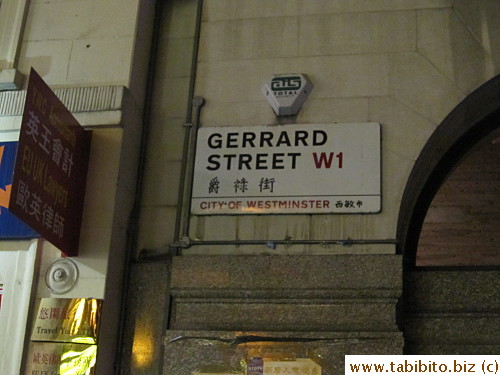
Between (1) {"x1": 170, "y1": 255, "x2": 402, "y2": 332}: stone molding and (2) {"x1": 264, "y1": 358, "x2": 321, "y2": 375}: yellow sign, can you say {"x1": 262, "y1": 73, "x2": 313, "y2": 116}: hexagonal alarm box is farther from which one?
(2) {"x1": 264, "y1": 358, "x2": 321, "y2": 375}: yellow sign

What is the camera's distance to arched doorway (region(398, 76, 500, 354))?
19.0 feet

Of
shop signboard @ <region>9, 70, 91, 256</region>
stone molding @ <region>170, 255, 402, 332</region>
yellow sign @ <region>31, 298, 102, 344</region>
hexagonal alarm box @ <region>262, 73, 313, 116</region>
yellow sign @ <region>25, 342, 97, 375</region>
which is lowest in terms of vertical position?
yellow sign @ <region>25, 342, 97, 375</region>

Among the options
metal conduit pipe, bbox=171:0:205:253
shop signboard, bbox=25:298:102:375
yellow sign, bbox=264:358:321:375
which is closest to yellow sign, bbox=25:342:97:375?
shop signboard, bbox=25:298:102:375

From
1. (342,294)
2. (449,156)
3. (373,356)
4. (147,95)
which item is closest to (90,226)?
(147,95)

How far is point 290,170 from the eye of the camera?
634 cm

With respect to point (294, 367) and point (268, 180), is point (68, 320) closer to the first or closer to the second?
point (294, 367)

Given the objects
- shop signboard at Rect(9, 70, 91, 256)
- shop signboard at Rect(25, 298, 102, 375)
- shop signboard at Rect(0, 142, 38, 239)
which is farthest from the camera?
shop signboard at Rect(0, 142, 38, 239)

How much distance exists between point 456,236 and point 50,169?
3.40 m

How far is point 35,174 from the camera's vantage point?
5.46 m

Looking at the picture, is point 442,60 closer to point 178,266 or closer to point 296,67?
point 296,67

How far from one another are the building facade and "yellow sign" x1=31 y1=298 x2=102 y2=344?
0.09 m

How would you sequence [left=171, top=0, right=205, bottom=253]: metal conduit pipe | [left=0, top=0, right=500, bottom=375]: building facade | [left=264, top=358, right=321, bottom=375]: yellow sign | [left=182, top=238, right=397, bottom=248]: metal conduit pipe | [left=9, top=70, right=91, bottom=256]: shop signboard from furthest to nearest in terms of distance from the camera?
[left=171, top=0, right=205, bottom=253]: metal conduit pipe, [left=182, top=238, right=397, bottom=248]: metal conduit pipe, [left=0, top=0, right=500, bottom=375]: building facade, [left=264, top=358, right=321, bottom=375]: yellow sign, [left=9, top=70, right=91, bottom=256]: shop signboard

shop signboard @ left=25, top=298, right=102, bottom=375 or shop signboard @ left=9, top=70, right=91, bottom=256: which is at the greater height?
shop signboard @ left=9, top=70, right=91, bottom=256

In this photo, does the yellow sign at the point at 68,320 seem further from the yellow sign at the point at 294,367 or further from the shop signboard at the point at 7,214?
the yellow sign at the point at 294,367
